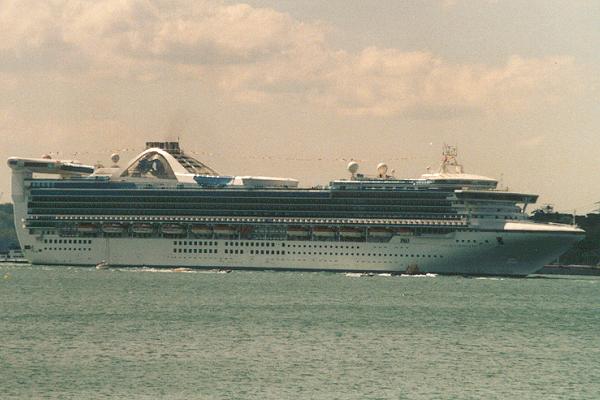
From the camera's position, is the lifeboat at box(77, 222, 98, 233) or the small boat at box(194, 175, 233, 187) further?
the lifeboat at box(77, 222, 98, 233)

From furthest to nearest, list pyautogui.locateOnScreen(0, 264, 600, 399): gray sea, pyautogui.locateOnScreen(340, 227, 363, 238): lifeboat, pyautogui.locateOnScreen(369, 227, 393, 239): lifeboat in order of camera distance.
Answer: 1. pyautogui.locateOnScreen(340, 227, 363, 238): lifeboat
2. pyautogui.locateOnScreen(369, 227, 393, 239): lifeboat
3. pyautogui.locateOnScreen(0, 264, 600, 399): gray sea

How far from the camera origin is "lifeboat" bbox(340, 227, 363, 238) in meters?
126

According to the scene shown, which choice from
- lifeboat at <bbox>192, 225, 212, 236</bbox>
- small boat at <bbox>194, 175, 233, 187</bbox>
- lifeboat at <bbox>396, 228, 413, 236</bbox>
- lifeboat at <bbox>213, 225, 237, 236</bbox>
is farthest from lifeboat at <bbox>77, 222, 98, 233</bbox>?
lifeboat at <bbox>396, 228, 413, 236</bbox>

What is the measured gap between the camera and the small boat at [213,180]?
135 m

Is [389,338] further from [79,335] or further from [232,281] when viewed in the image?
[232,281]

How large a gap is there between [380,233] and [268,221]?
1138 centimetres

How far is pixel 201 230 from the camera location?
13212 cm

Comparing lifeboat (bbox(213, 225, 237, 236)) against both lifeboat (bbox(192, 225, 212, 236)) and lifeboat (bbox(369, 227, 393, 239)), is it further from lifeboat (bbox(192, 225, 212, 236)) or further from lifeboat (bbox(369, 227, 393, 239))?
lifeboat (bbox(369, 227, 393, 239))

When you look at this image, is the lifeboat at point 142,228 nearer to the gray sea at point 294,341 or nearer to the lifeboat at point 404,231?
the gray sea at point 294,341

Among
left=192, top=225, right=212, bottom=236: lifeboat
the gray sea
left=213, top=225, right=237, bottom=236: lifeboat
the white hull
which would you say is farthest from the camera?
left=192, top=225, right=212, bottom=236: lifeboat

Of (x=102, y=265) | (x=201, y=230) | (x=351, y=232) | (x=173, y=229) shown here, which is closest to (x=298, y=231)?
(x=351, y=232)

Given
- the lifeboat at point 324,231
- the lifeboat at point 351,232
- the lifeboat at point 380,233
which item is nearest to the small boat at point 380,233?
the lifeboat at point 380,233

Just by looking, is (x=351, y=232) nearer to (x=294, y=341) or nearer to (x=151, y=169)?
(x=151, y=169)

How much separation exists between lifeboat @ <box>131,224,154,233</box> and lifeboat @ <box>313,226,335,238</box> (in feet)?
56.6
